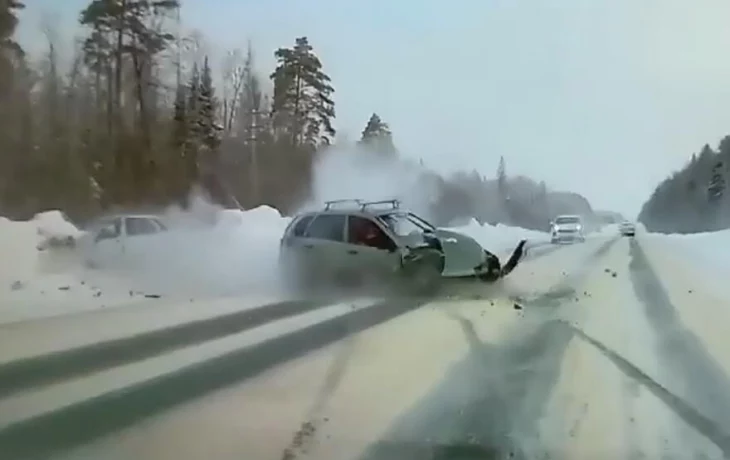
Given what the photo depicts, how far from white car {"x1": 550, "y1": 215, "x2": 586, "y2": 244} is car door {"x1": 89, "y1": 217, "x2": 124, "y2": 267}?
1111 millimetres

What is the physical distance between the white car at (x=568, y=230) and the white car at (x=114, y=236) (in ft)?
3.25

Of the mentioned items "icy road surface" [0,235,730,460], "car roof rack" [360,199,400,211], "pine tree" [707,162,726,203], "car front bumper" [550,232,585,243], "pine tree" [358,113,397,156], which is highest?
"pine tree" [358,113,397,156]

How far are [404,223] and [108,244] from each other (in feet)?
2.60

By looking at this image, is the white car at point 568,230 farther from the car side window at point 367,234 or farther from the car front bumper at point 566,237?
the car side window at point 367,234

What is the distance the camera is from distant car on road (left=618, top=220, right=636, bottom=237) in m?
2.00

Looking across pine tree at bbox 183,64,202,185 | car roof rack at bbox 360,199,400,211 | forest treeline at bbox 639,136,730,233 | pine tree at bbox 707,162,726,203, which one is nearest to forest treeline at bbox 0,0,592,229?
pine tree at bbox 183,64,202,185

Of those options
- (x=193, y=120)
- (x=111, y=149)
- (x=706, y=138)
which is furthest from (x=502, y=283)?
(x=111, y=149)

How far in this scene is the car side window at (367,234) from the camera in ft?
7.06

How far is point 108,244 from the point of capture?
229 cm

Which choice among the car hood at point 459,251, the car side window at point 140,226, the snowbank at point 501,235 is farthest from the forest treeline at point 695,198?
the car side window at point 140,226

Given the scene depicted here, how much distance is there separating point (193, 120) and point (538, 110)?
0.86m

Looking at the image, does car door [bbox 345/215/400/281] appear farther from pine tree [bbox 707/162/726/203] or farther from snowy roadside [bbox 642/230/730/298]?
pine tree [bbox 707/162/726/203]

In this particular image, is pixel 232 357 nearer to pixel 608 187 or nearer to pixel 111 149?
pixel 111 149

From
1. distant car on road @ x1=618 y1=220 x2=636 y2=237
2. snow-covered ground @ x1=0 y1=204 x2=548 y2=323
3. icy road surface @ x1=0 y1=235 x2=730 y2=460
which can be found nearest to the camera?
icy road surface @ x1=0 y1=235 x2=730 y2=460
